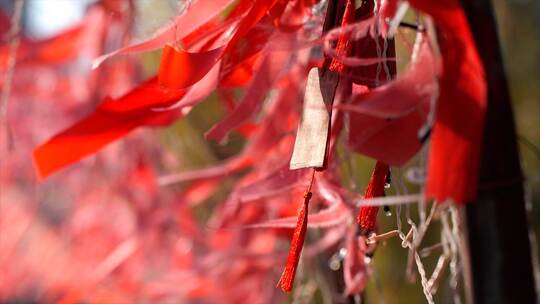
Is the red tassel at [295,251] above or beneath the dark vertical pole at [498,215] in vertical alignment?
beneath

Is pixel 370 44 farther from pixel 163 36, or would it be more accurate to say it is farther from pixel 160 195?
pixel 160 195

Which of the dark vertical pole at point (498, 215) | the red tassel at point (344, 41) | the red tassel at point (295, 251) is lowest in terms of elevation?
the red tassel at point (295, 251)

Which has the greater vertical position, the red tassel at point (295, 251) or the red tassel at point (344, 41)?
the red tassel at point (344, 41)

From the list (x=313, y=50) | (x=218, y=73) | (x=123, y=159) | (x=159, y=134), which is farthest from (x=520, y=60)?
(x=218, y=73)

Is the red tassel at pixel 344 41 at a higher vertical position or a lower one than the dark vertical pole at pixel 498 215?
higher

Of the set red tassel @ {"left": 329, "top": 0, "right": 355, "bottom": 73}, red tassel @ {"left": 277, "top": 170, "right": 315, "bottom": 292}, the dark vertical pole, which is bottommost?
red tassel @ {"left": 277, "top": 170, "right": 315, "bottom": 292}

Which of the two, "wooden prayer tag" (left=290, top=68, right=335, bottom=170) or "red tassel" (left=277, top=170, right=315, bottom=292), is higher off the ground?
"wooden prayer tag" (left=290, top=68, right=335, bottom=170)

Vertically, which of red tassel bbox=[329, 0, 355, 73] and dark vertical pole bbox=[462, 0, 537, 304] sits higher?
red tassel bbox=[329, 0, 355, 73]

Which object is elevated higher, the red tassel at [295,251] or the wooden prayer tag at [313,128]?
→ the wooden prayer tag at [313,128]
